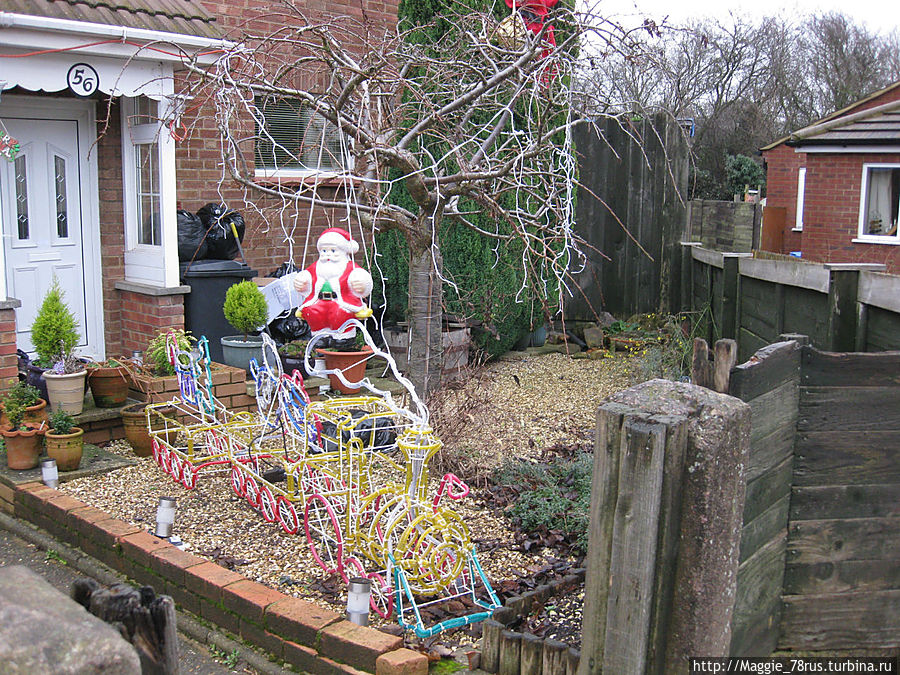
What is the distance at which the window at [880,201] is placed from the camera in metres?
18.4

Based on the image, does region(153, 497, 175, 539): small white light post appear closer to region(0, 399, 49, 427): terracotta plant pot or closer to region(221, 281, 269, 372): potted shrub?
region(0, 399, 49, 427): terracotta plant pot

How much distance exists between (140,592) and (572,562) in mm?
3455

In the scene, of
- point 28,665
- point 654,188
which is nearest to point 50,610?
point 28,665

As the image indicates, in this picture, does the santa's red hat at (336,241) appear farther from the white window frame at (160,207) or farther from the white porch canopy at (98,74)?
the white window frame at (160,207)

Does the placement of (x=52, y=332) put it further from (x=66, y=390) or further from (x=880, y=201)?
(x=880, y=201)

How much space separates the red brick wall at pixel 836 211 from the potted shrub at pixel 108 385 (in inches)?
631

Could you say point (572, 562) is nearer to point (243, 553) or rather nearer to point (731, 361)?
point (243, 553)

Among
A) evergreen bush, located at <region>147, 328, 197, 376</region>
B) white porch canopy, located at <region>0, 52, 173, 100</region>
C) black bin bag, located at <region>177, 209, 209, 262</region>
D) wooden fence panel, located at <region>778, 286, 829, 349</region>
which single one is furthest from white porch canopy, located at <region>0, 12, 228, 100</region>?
wooden fence panel, located at <region>778, 286, 829, 349</region>

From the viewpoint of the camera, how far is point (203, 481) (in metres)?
5.98

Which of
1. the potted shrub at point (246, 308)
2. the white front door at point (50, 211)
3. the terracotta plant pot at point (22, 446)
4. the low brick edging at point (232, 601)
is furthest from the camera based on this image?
the white front door at point (50, 211)

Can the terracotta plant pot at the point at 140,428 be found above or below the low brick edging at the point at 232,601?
above

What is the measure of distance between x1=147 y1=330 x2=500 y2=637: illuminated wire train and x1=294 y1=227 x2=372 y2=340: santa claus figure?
29 centimetres

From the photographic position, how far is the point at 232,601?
4.09m

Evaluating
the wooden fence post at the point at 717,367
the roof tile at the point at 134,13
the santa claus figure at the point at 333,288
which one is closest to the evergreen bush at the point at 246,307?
the santa claus figure at the point at 333,288
